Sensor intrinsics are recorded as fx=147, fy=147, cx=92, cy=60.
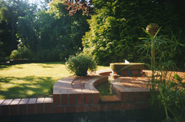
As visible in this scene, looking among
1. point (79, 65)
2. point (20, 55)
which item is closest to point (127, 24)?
point (79, 65)

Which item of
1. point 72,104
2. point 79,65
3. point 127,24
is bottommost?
point 72,104

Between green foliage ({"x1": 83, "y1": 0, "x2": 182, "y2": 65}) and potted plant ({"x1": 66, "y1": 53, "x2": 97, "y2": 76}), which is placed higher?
green foliage ({"x1": 83, "y1": 0, "x2": 182, "y2": 65})

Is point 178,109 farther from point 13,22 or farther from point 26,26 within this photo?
point 13,22

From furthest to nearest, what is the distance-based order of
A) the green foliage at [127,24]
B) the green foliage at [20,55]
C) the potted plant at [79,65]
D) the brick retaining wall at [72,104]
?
the green foliage at [20,55] < the green foliage at [127,24] < the potted plant at [79,65] < the brick retaining wall at [72,104]

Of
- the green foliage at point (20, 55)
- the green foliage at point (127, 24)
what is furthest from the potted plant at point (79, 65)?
the green foliage at point (20, 55)

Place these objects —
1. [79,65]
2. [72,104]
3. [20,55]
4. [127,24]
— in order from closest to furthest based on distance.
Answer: [72,104] < [79,65] < [127,24] < [20,55]

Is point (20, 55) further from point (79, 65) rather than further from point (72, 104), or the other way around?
point (72, 104)

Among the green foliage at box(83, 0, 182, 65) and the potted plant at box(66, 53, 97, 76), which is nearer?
the potted plant at box(66, 53, 97, 76)

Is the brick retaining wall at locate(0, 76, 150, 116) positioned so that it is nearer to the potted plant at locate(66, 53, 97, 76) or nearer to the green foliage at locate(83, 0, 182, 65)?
the potted plant at locate(66, 53, 97, 76)

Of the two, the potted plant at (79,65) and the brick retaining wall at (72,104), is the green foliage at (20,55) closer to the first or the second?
the potted plant at (79,65)

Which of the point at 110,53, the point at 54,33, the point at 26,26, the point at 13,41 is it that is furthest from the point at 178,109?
the point at 13,41

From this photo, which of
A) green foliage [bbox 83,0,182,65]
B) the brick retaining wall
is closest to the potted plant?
the brick retaining wall

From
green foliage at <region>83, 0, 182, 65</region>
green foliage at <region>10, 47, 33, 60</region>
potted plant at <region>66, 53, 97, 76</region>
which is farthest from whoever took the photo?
green foliage at <region>10, 47, 33, 60</region>

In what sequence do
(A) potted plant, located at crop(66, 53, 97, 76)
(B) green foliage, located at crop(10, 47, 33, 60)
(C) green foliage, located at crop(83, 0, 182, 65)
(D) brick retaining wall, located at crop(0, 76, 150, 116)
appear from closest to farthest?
(D) brick retaining wall, located at crop(0, 76, 150, 116) → (A) potted plant, located at crop(66, 53, 97, 76) → (C) green foliage, located at crop(83, 0, 182, 65) → (B) green foliage, located at crop(10, 47, 33, 60)
